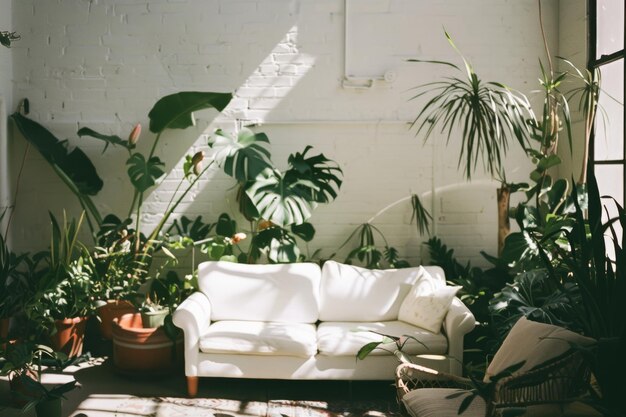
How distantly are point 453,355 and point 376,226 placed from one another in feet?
5.30

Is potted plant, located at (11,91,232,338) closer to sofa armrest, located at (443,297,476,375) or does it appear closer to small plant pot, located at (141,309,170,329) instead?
small plant pot, located at (141,309,170,329)

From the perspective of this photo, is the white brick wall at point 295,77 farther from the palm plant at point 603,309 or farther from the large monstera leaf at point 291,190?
the palm plant at point 603,309

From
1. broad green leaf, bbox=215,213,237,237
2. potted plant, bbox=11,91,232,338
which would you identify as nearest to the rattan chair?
broad green leaf, bbox=215,213,237,237

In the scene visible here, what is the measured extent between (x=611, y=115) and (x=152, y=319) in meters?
3.64

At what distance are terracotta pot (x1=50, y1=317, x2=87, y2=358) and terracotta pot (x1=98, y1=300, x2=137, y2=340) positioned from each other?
0.16 m

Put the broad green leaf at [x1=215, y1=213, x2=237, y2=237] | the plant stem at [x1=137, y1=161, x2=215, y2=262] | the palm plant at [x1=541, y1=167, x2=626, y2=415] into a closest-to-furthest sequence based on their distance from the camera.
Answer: the palm plant at [x1=541, y1=167, x2=626, y2=415], the plant stem at [x1=137, y1=161, x2=215, y2=262], the broad green leaf at [x1=215, y1=213, x2=237, y2=237]

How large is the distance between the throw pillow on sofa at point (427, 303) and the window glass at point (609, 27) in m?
2.10

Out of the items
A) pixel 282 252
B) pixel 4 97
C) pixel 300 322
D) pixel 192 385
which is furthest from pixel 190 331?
pixel 4 97

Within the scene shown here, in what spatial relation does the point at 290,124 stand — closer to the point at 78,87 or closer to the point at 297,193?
the point at 297,193

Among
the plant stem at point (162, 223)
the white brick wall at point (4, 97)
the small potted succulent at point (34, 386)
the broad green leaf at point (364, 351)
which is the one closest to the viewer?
the small potted succulent at point (34, 386)

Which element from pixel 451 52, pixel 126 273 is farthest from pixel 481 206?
pixel 126 273

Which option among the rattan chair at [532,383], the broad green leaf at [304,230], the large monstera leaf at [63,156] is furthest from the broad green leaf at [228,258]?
the rattan chair at [532,383]

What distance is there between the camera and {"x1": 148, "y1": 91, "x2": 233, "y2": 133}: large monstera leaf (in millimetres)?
4988

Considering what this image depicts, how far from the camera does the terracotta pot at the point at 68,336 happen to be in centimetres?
479
